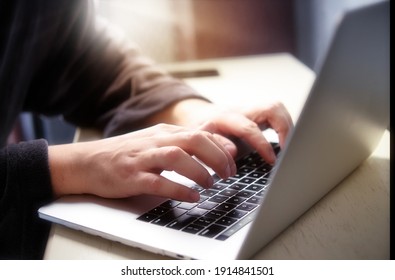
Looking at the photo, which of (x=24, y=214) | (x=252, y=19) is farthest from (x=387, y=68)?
(x=252, y=19)

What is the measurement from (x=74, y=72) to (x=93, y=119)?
98 millimetres

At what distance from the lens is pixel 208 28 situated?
4.61 ft

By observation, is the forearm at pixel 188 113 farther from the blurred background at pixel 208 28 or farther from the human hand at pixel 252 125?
the blurred background at pixel 208 28

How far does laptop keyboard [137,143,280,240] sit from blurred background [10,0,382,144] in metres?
0.92

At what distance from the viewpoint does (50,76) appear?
0.80 m

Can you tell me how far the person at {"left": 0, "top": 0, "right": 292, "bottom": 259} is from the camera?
439 millimetres

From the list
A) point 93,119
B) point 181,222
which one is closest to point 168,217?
point 181,222

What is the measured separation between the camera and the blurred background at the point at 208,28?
1349 millimetres

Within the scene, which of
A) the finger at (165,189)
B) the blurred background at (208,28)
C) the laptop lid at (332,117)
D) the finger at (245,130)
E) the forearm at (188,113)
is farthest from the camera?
the blurred background at (208,28)

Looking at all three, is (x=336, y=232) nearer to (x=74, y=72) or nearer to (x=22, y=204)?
(x=22, y=204)

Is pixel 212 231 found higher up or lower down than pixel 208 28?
lower down

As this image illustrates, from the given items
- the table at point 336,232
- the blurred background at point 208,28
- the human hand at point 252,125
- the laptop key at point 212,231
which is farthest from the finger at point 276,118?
the blurred background at point 208,28

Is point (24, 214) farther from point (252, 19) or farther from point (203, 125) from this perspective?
point (252, 19)

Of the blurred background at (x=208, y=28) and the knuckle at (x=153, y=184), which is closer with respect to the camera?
the knuckle at (x=153, y=184)
